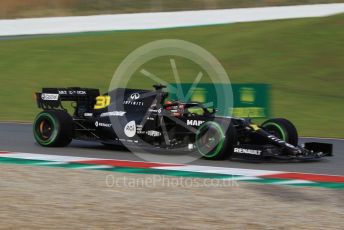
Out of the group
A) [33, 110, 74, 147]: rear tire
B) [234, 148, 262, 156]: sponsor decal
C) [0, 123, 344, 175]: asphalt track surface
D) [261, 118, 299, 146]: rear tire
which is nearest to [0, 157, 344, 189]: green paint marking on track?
[0, 123, 344, 175]: asphalt track surface

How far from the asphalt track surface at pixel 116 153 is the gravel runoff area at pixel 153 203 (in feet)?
5.40

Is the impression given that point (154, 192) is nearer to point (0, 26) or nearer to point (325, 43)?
point (325, 43)

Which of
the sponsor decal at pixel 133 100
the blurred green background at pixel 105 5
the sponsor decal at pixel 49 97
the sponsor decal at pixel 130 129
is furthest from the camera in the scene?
the blurred green background at pixel 105 5

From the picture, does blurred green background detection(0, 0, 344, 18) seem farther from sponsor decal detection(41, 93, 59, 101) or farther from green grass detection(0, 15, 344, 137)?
sponsor decal detection(41, 93, 59, 101)

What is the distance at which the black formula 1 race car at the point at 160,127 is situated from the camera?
10.6 metres

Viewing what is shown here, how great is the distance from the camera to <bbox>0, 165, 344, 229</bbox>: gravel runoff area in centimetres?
652

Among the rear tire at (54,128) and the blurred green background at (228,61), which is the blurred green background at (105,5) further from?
the rear tire at (54,128)

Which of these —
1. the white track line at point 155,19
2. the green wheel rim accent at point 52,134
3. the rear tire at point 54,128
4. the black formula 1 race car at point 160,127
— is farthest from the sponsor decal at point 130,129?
the white track line at point 155,19

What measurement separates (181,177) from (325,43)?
17707 millimetres

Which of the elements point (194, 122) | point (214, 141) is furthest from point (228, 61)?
point (214, 141)

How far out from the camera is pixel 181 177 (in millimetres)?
9305

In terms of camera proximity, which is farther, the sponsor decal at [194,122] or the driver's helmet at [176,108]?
the driver's helmet at [176,108]

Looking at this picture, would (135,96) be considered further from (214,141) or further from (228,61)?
(228,61)

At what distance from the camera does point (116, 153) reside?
38.8 feet
